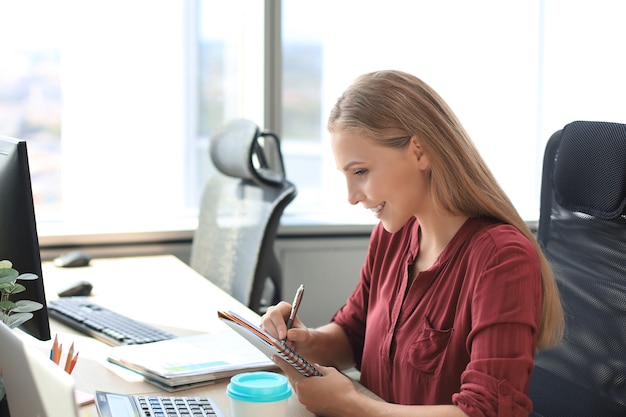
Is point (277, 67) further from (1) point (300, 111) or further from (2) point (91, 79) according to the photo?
(2) point (91, 79)

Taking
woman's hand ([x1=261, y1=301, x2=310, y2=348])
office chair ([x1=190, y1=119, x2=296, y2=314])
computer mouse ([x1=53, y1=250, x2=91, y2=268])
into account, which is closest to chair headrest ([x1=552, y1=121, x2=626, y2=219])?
woman's hand ([x1=261, y1=301, x2=310, y2=348])

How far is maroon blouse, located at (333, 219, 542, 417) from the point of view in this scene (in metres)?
1.15

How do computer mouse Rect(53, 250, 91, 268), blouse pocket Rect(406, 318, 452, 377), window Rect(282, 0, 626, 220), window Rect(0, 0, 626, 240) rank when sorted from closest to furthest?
blouse pocket Rect(406, 318, 452, 377) < computer mouse Rect(53, 250, 91, 268) < window Rect(0, 0, 626, 240) < window Rect(282, 0, 626, 220)

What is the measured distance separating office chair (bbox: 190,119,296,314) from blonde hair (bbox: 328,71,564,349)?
865 millimetres

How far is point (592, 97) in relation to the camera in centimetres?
322

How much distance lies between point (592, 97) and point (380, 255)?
200cm

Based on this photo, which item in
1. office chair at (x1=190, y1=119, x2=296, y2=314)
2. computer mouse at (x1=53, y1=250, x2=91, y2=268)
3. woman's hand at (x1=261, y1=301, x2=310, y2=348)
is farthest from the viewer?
computer mouse at (x1=53, y1=250, x2=91, y2=268)

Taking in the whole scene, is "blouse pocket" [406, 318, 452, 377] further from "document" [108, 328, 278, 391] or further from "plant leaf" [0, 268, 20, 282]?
"plant leaf" [0, 268, 20, 282]

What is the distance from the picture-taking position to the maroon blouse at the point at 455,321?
1153mm

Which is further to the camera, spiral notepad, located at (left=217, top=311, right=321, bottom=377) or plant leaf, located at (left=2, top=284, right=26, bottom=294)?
spiral notepad, located at (left=217, top=311, right=321, bottom=377)

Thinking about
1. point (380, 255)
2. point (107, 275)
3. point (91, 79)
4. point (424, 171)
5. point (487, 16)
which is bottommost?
point (107, 275)

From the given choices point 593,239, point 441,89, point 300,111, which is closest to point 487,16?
point 441,89

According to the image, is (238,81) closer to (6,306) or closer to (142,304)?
(142,304)

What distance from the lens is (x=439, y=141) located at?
1.32 m
